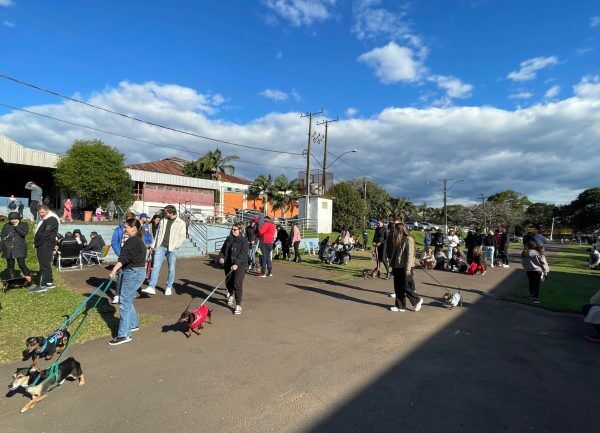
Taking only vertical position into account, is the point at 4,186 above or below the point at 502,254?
above

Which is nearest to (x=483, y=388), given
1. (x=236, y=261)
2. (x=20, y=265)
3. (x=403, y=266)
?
(x=403, y=266)

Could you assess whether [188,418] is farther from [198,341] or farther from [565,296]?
[565,296]

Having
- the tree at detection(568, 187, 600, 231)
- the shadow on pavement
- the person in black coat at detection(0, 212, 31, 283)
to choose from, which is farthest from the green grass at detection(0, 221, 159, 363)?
the tree at detection(568, 187, 600, 231)

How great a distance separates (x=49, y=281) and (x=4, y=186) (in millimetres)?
31029

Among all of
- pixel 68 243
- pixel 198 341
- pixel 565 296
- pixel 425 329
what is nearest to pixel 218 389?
pixel 198 341

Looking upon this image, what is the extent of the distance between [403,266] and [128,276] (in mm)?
5026

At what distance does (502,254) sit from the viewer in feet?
A: 57.3

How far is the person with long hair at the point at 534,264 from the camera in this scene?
859 centimetres

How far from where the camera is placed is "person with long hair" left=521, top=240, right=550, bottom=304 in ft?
28.2

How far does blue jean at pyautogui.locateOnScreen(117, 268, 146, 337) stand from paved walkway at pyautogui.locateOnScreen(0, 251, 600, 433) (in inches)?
10.9

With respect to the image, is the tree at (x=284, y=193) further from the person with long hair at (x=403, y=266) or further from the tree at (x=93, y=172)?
the person with long hair at (x=403, y=266)

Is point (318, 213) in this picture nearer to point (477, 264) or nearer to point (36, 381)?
point (477, 264)

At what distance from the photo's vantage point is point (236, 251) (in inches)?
281

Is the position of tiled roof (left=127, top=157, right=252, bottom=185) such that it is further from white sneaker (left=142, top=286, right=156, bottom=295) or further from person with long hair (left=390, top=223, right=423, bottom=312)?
person with long hair (left=390, top=223, right=423, bottom=312)
